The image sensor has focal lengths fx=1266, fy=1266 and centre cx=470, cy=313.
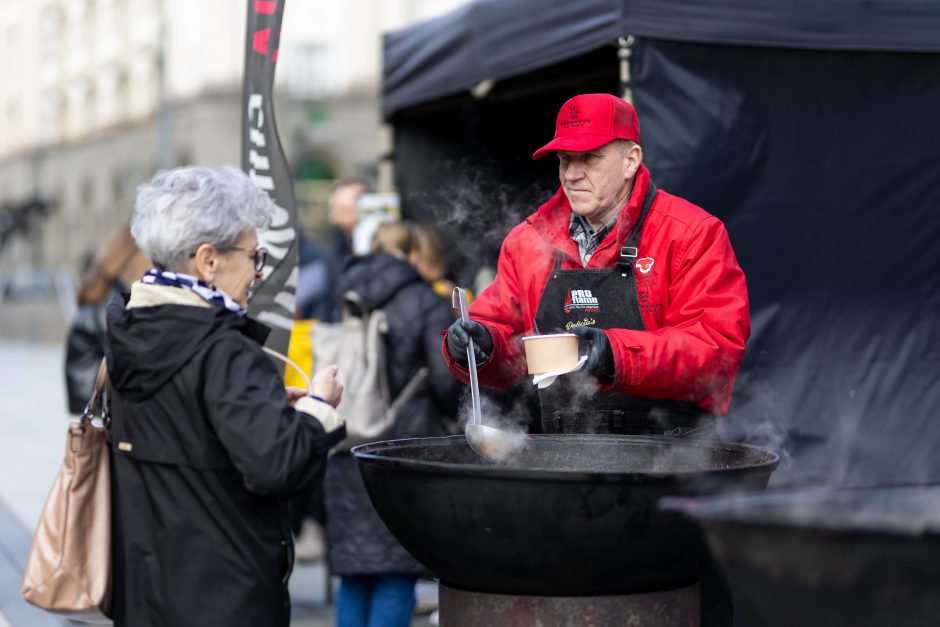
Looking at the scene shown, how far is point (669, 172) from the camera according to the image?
14.5ft

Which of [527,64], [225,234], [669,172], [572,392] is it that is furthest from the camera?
[527,64]

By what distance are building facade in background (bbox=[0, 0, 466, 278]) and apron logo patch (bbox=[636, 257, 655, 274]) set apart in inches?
782

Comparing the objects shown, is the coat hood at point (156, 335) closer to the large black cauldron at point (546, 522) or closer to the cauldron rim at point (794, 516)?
the large black cauldron at point (546, 522)

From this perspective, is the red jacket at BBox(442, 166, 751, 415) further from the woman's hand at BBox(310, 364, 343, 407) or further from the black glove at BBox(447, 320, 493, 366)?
the woman's hand at BBox(310, 364, 343, 407)

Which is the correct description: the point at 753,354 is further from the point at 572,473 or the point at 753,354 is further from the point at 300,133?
the point at 300,133

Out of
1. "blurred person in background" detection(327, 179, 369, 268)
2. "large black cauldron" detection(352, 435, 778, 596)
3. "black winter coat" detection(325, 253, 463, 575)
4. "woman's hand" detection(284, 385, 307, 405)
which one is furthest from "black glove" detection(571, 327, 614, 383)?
"blurred person in background" detection(327, 179, 369, 268)

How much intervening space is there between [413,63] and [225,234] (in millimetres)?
3394

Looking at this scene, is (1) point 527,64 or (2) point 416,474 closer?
(2) point 416,474

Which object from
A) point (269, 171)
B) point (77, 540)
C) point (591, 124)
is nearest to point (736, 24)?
point (591, 124)

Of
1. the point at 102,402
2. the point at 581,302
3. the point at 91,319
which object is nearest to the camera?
the point at 102,402

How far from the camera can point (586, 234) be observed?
10.9 feet

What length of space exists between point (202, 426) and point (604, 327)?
1045 mm

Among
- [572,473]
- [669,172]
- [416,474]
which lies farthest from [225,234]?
[669,172]

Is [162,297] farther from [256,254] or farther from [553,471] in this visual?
[553,471]
